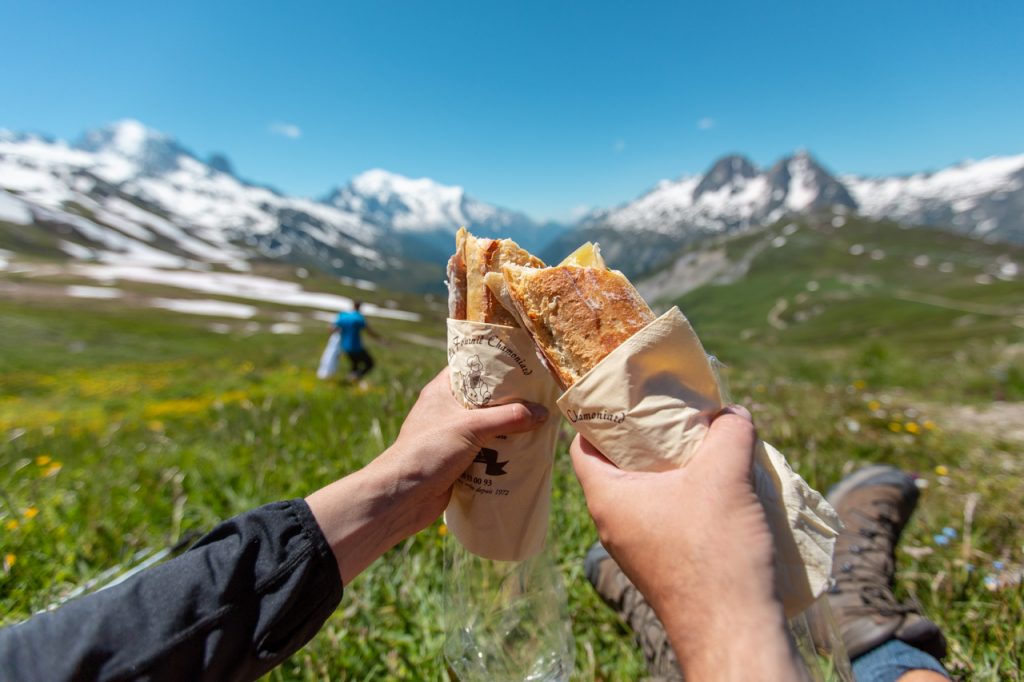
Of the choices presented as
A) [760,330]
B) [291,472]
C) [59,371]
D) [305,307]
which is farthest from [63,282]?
[760,330]

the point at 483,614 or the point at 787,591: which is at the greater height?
the point at 787,591

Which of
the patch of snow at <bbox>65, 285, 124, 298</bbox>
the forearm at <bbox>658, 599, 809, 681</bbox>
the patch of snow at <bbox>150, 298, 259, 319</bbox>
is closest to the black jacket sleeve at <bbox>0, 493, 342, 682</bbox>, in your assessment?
the forearm at <bbox>658, 599, 809, 681</bbox>

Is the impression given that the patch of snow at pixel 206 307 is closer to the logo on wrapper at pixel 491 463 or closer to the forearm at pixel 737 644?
the logo on wrapper at pixel 491 463

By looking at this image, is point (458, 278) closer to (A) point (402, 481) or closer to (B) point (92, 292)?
(A) point (402, 481)

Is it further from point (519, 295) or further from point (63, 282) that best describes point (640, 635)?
point (63, 282)

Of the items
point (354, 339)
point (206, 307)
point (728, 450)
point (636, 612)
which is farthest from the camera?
point (206, 307)

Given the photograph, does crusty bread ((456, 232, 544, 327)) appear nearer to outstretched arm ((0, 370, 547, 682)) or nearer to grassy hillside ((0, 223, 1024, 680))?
outstretched arm ((0, 370, 547, 682))

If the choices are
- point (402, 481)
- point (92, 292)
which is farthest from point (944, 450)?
point (92, 292)
